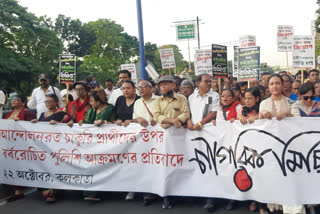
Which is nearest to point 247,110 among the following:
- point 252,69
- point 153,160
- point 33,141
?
point 153,160

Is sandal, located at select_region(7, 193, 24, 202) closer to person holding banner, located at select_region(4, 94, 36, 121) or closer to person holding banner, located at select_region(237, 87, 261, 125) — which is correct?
person holding banner, located at select_region(4, 94, 36, 121)

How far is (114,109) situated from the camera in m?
5.59

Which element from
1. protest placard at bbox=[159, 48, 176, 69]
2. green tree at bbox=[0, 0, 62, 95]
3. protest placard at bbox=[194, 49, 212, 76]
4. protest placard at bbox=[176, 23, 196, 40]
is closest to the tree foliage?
green tree at bbox=[0, 0, 62, 95]

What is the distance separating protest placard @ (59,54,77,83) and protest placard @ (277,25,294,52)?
247 inches

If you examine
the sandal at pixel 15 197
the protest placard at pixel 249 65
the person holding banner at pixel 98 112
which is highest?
the protest placard at pixel 249 65

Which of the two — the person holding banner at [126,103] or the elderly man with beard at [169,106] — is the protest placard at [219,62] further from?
the elderly man with beard at [169,106]

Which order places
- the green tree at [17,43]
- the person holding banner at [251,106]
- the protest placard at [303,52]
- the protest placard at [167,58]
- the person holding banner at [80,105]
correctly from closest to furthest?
1. the person holding banner at [251,106]
2. the person holding banner at [80,105]
3. the protest placard at [303,52]
4. the protest placard at [167,58]
5. the green tree at [17,43]

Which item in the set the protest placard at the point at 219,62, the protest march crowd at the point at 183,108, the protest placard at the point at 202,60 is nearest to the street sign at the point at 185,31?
the protest placard at the point at 202,60

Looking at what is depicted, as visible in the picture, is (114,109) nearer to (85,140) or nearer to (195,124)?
(85,140)

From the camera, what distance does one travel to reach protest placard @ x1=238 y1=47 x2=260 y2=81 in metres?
7.06

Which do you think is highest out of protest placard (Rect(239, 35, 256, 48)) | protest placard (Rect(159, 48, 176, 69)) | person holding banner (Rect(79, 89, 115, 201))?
protest placard (Rect(239, 35, 256, 48))

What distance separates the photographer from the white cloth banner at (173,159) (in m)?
4.14

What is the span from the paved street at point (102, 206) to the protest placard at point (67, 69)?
9.59 feet

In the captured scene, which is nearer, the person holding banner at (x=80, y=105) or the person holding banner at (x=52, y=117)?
the person holding banner at (x=52, y=117)
